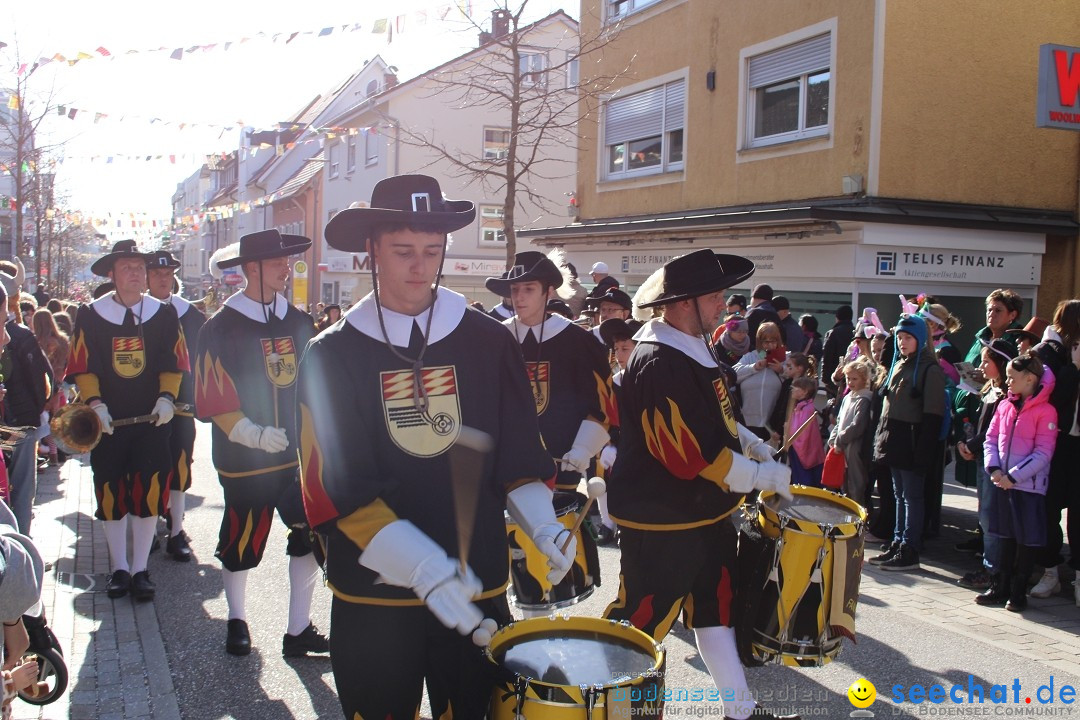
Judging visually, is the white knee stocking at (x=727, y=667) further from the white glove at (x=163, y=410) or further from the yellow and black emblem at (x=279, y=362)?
the white glove at (x=163, y=410)

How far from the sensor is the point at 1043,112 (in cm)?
914

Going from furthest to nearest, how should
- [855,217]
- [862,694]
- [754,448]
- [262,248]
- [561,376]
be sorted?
1. [855,217]
2. [561,376]
3. [262,248]
4. [862,694]
5. [754,448]

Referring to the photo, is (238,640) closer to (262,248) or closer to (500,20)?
(262,248)

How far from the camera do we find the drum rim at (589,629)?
8.08 ft

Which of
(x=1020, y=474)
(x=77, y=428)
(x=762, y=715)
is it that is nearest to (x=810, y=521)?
(x=762, y=715)

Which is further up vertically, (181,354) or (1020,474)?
(181,354)

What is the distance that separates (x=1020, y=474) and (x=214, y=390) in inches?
190

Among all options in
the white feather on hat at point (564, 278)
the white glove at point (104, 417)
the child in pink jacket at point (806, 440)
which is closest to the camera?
the white glove at point (104, 417)

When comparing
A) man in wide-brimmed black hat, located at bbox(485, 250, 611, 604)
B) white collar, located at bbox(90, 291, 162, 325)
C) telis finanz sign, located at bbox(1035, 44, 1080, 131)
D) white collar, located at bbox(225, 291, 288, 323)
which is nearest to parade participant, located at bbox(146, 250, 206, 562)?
white collar, located at bbox(90, 291, 162, 325)

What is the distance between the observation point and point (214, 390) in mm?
4867

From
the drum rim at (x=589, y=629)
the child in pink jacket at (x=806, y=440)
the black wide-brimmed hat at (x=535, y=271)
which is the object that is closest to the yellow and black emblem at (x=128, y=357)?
the black wide-brimmed hat at (x=535, y=271)

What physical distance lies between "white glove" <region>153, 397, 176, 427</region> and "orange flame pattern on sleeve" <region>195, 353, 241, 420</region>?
1209mm

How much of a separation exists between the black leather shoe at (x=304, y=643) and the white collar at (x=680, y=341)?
2.45 metres

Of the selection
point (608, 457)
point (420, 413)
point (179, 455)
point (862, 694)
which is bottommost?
point (862, 694)
